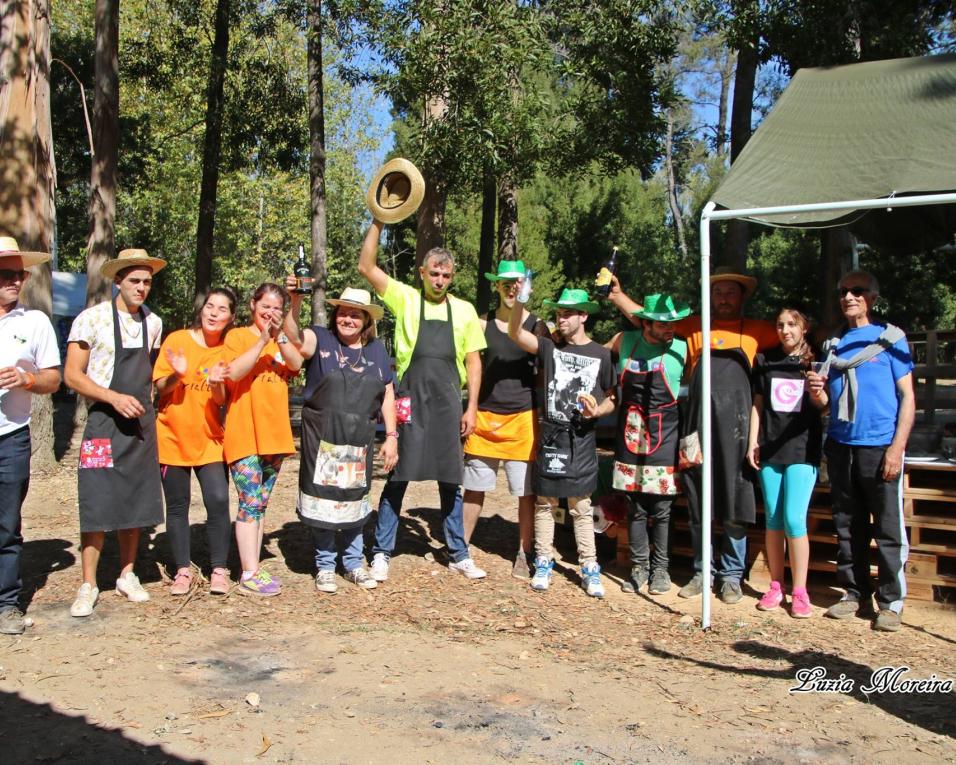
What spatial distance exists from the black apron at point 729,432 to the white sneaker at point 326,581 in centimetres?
224

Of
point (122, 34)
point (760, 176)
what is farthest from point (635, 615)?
point (122, 34)

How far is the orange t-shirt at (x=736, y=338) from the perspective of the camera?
18.3 ft

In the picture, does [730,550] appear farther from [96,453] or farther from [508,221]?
[508,221]

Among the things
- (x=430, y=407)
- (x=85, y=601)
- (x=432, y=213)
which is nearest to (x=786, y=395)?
(x=430, y=407)

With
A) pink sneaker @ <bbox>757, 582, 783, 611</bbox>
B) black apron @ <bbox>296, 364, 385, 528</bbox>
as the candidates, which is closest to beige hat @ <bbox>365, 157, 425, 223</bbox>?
black apron @ <bbox>296, 364, 385, 528</bbox>

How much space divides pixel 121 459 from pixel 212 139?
11.1 m

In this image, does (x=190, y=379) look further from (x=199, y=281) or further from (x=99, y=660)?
(x=199, y=281)

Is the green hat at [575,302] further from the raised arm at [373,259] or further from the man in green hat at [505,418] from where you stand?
the raised arm at [373,259]

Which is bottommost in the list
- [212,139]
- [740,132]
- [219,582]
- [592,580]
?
[592,580]

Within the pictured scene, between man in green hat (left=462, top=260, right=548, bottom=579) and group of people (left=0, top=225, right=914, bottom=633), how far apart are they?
1 cm

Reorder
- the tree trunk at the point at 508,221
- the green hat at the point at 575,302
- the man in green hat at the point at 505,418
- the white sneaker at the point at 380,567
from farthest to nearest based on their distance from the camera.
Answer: the tree trunk at the point at 508,221, the man in green hat at the point at 505,418, the white sneaker at the point at 380,567, the green hat at the point at 575,302

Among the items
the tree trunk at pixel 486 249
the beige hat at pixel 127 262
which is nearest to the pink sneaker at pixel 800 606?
the beige hat at pixel 127 262

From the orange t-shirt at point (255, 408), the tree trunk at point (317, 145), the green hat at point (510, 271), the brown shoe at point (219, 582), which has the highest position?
the tree trunk at point (317, 145)

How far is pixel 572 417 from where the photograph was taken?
5.68m
